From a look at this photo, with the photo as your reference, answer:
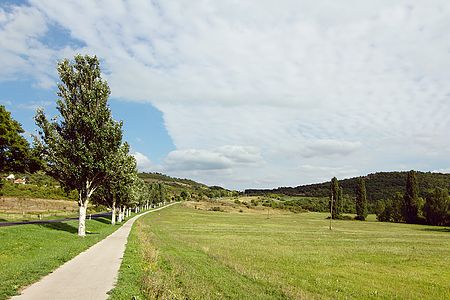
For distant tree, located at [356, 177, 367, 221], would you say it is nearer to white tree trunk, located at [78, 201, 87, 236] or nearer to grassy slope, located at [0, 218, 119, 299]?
white tree trunk, located at [78, 201, 87, 236]

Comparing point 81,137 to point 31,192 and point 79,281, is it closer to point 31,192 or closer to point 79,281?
point 79,281

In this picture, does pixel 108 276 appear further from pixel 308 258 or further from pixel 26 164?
pixel 26 164

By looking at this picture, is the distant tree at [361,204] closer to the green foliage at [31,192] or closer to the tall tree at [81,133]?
the green foliage at [31,192]

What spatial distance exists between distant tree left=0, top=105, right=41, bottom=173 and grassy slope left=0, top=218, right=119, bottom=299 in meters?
11.2

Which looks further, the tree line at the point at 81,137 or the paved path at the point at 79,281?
the tree line at the point at 81,137

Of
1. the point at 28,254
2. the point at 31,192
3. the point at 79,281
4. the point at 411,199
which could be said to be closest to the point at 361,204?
the point at 411,199

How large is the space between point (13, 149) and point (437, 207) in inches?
4531

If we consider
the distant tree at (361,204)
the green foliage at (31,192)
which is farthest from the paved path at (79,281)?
the distant tree at (361,204)

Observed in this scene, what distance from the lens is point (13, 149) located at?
41000mm

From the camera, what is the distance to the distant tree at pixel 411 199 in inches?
4846

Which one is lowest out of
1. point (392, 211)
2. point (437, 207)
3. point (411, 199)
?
point (392, 211)

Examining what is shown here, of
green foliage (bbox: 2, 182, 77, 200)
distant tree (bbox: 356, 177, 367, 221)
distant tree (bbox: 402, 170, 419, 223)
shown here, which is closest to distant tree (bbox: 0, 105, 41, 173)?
green foliage (bbox: 2, 182, 77, 200)

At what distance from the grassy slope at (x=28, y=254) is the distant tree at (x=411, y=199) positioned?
386ft

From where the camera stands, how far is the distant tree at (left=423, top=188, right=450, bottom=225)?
11119cm
